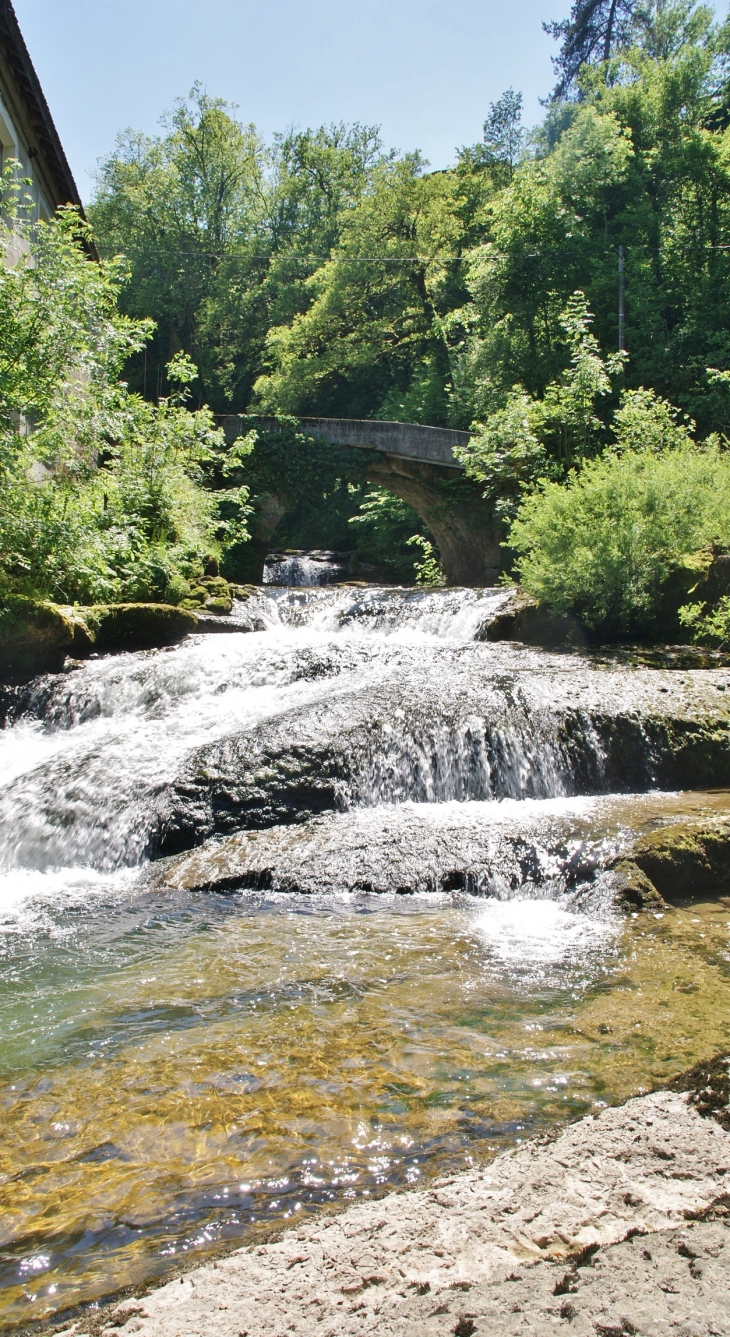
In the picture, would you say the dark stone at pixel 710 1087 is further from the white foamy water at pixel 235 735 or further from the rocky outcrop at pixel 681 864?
the white foamy water at pixel 235 735

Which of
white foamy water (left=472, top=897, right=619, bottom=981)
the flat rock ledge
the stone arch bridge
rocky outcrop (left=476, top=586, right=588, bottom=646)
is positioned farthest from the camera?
the stone arch bridge

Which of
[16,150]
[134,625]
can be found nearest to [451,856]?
[134,625]

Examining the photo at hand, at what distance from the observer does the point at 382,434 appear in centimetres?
2294

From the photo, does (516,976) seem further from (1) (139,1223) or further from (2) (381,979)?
(1) (139,1223)

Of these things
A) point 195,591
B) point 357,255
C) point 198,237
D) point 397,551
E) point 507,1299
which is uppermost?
point 198,237

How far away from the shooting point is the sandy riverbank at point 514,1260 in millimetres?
1479

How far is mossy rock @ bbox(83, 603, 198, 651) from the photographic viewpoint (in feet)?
41.1

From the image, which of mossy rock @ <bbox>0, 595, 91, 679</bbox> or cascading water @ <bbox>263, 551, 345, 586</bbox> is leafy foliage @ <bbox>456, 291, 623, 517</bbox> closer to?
cascading water @ <bbox>263, 551, 345, 586</bbox>

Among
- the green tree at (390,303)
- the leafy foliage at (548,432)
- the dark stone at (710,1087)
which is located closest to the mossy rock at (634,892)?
the dark stone at (710,1087)

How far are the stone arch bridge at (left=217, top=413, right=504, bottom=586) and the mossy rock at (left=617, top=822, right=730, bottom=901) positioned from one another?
653 inches

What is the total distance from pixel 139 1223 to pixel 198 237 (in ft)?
137

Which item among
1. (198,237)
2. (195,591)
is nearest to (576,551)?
(195,591)

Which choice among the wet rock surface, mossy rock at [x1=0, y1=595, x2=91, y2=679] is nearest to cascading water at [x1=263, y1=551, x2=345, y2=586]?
mossy rock at [x1=0, y1=595, x2=91, y2=679]

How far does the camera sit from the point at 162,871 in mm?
6215
